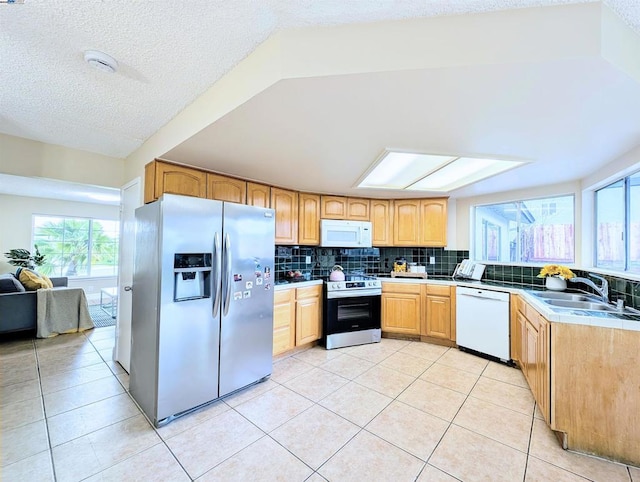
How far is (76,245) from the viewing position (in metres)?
6.18

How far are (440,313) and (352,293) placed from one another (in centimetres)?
118

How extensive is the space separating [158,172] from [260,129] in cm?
121

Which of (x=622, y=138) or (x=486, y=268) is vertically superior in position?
(x=622, y=138)

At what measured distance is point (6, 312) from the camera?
3600 millimetres

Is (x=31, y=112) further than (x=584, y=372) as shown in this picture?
Yes

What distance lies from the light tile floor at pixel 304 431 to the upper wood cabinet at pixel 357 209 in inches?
81.9

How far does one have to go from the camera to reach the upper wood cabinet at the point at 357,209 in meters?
4.07

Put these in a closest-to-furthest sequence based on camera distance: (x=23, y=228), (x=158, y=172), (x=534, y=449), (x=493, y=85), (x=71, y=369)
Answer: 1. (x=493, y=85)
2. (x=534, y=449)
3. (x=158, y=172)
4. (x=71, y=369)
5. (x=23, y=228)

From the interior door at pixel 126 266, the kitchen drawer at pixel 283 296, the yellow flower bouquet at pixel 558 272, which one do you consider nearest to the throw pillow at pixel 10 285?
the interior door at pixel 126 266

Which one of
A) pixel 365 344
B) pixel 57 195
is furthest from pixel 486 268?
pixel 57 195

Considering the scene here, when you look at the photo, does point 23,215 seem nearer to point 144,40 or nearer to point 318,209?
point 318,209

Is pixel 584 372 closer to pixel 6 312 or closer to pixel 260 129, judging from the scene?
pixel 260 129

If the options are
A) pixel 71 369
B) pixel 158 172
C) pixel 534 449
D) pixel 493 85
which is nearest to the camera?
pixel 493 85

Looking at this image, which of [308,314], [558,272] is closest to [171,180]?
[308,314]
